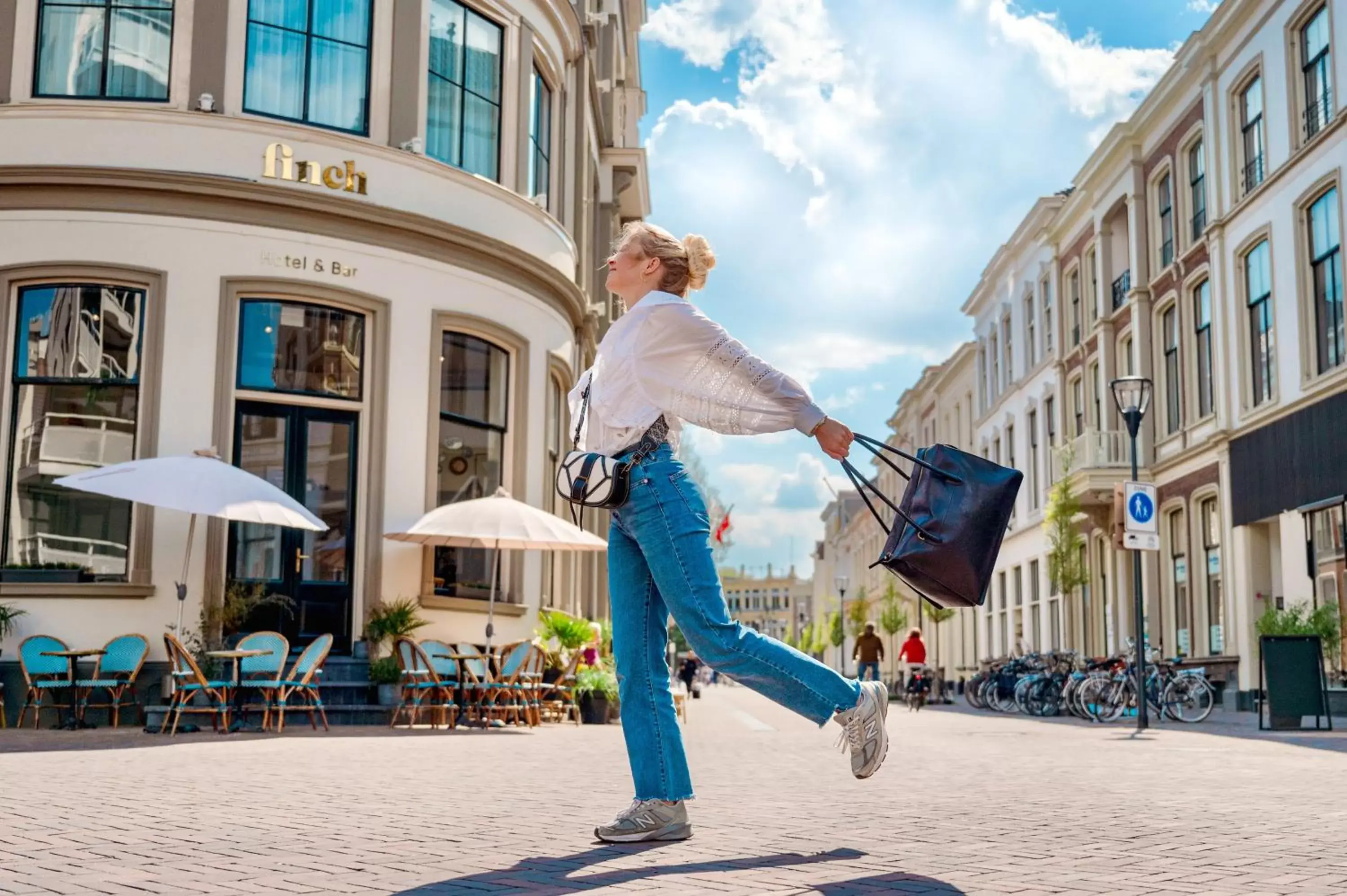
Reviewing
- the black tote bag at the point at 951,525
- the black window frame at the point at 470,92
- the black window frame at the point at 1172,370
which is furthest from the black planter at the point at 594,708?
the black window frame at the point at 1172,370

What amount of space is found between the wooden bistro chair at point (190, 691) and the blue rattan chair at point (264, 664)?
176 millimetres

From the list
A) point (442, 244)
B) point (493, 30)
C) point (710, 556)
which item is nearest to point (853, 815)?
point (710, 556)

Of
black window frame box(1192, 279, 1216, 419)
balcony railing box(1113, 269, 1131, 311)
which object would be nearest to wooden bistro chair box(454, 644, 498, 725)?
black window frame box(1192, 279, 1216, 419)

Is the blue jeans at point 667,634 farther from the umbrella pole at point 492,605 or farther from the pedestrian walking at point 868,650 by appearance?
the pedestrian walking at point 868,650

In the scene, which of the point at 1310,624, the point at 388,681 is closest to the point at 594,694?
the point at 388,681

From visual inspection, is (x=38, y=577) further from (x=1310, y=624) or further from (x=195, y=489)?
(x=1310, y=624)

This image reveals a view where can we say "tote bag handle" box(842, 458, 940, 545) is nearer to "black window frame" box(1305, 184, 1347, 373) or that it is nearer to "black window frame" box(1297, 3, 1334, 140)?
"black window frame" box(1305, 184, 1347, 373)

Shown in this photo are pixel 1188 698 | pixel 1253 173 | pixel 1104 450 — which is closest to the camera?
pixel 1188 698

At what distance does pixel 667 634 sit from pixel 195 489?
9078 millimetres

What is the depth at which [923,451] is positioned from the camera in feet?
14.7

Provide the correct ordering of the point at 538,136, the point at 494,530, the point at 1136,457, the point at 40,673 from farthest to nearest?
the point at 538,136, the point at 1136,457, the point at 494,530, the point at 40,673

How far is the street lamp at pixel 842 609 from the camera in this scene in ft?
163

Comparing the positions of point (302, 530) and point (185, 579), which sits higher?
point (302, 530)

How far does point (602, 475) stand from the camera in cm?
454
